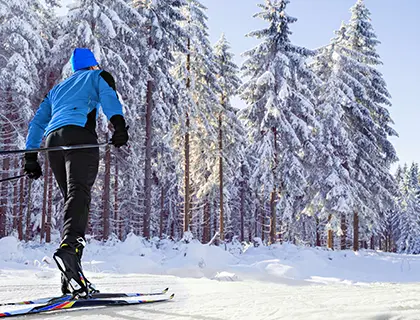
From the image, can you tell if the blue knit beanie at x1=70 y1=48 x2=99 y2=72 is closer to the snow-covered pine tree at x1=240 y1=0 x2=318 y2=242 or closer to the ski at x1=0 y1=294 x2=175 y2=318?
the ski at x1=0 y1=294 x2=175 y2=318

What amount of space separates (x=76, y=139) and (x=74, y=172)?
10.6 inches

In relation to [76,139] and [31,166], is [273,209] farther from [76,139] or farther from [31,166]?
[76,139]

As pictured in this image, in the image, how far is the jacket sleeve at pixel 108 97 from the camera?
9.74ft

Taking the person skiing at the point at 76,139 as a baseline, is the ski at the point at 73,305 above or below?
below

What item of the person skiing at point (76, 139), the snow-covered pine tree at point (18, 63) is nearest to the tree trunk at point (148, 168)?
the snow-covered pine tree at point (18, 63)

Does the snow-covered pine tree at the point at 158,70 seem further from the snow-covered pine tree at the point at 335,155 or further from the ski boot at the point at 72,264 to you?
the ski boot at the point at 72,264

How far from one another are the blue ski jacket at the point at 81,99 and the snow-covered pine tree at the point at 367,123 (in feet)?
71.4

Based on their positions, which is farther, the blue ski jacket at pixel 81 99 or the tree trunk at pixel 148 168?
the tree trunk at pixel 148 168

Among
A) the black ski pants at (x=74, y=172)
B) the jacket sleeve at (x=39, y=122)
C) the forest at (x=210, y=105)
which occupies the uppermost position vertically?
the forest at (x=210, y=105)

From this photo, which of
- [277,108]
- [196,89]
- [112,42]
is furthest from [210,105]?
[112,42]

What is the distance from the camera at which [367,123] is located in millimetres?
23406

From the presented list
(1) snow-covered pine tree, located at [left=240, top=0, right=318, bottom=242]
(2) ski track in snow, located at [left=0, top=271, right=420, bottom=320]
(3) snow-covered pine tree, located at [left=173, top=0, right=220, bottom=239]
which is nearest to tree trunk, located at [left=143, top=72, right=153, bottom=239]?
(3) snow-covered pine tree, located at [left=173, top=0, right=220, bottom=239]

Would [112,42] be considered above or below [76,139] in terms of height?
above

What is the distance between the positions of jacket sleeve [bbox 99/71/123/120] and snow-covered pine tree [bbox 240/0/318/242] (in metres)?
17.7
